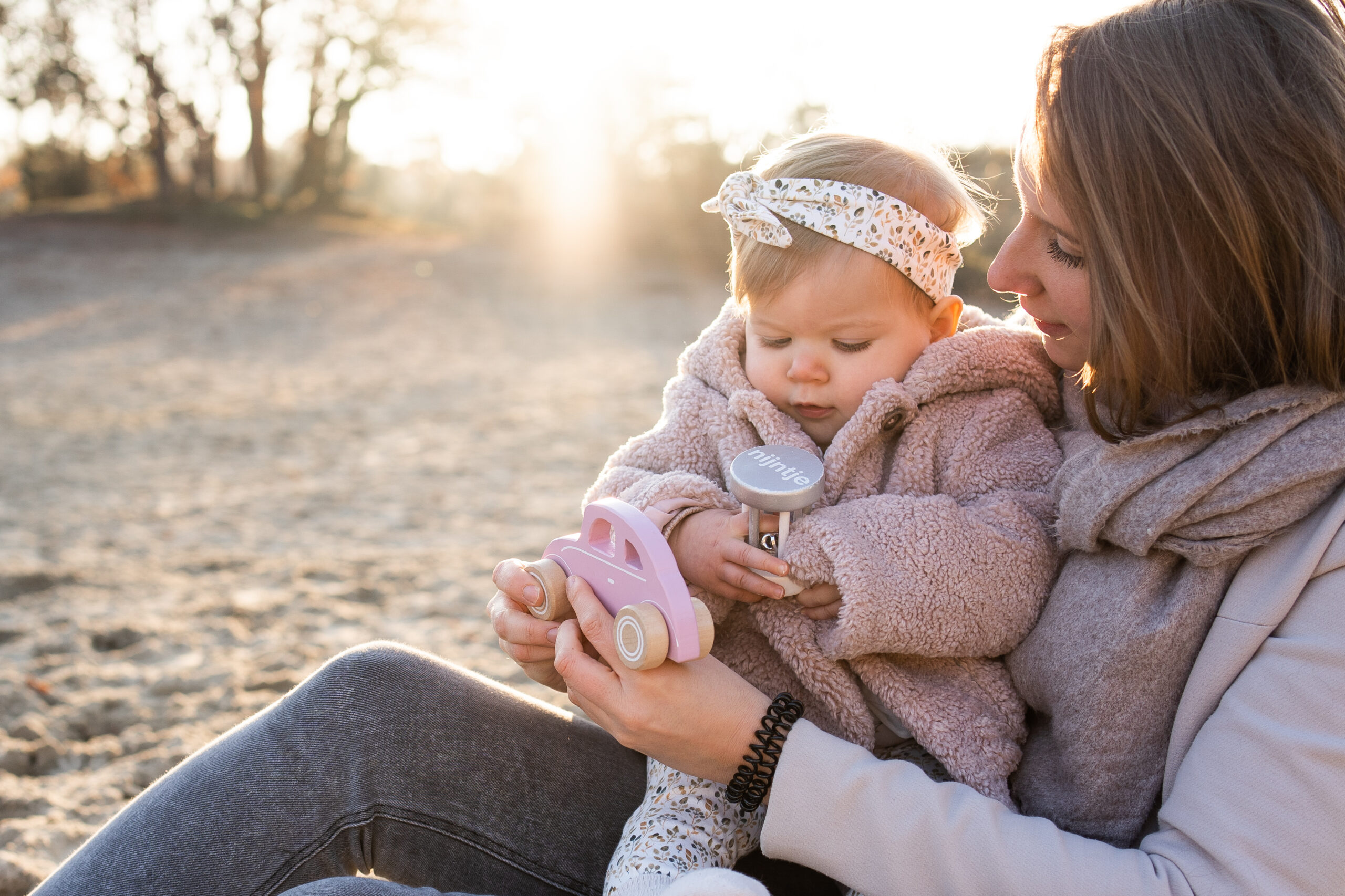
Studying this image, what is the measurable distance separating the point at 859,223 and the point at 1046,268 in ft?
1.40

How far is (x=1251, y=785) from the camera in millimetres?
1145

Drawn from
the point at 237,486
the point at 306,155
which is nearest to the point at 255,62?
the point at 306,155

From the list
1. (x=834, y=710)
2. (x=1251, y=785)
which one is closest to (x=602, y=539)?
(x=834, y=710)

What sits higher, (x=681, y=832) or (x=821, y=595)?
(x=821, y=595)

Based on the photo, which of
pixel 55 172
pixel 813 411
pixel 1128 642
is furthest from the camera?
pixel 55 172

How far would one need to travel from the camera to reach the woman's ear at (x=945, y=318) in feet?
6.50

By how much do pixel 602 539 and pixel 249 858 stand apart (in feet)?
2.35

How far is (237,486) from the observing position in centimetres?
562

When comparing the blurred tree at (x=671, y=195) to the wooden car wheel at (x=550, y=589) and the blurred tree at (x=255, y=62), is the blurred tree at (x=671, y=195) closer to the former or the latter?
the blurred tree at (x=255, y=62)

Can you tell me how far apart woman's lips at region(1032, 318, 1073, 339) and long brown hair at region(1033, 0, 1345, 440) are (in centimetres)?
21

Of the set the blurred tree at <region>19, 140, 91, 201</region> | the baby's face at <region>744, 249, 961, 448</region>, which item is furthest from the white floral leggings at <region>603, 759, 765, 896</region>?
the blurred tree at <region>19, 140, 91, 201</region>

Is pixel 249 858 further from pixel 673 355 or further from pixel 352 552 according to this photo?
pixel 673 355

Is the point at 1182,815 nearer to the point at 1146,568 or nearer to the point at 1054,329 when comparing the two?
the point at 1146,568

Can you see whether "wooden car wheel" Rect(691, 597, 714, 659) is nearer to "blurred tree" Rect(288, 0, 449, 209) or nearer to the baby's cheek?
the baby's cheek
